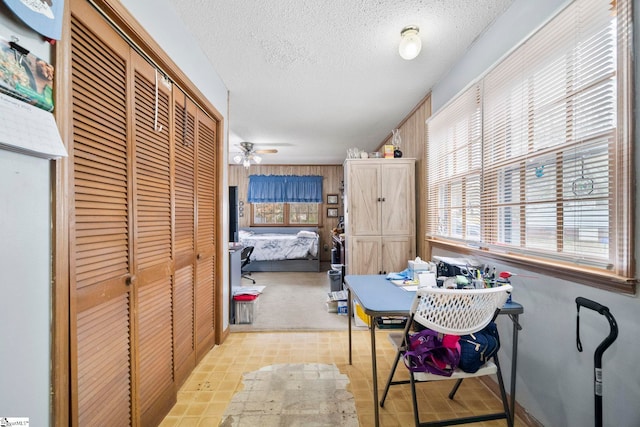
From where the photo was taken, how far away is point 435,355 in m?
1.30

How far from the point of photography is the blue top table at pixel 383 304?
4.57 feet

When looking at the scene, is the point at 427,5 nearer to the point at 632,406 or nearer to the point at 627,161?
the point at 627,161

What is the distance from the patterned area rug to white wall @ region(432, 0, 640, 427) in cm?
107

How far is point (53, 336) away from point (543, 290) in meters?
2.20

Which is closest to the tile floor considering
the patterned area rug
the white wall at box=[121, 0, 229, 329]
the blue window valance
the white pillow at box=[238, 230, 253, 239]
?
the patterned area rug

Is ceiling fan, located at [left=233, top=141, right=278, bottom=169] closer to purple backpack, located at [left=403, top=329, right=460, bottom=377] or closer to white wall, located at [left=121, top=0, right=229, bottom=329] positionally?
white wall, located at [left=121, top=0, right=229, bottom=329]

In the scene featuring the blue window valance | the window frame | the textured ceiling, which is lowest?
the window frame

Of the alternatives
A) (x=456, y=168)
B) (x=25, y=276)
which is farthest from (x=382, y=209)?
(x=25, y=276)

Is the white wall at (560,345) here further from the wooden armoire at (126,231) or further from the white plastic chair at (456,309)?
the wooden armoire at (126,231)

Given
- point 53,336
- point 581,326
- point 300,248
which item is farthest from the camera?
point 300,248

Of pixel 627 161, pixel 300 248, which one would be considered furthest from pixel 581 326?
pixel 300 248

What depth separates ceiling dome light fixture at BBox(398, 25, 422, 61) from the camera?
1817 mm

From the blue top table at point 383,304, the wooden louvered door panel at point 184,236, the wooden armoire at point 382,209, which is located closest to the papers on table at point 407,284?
the blue top table at point 383,304

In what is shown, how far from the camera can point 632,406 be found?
105 centimetres
